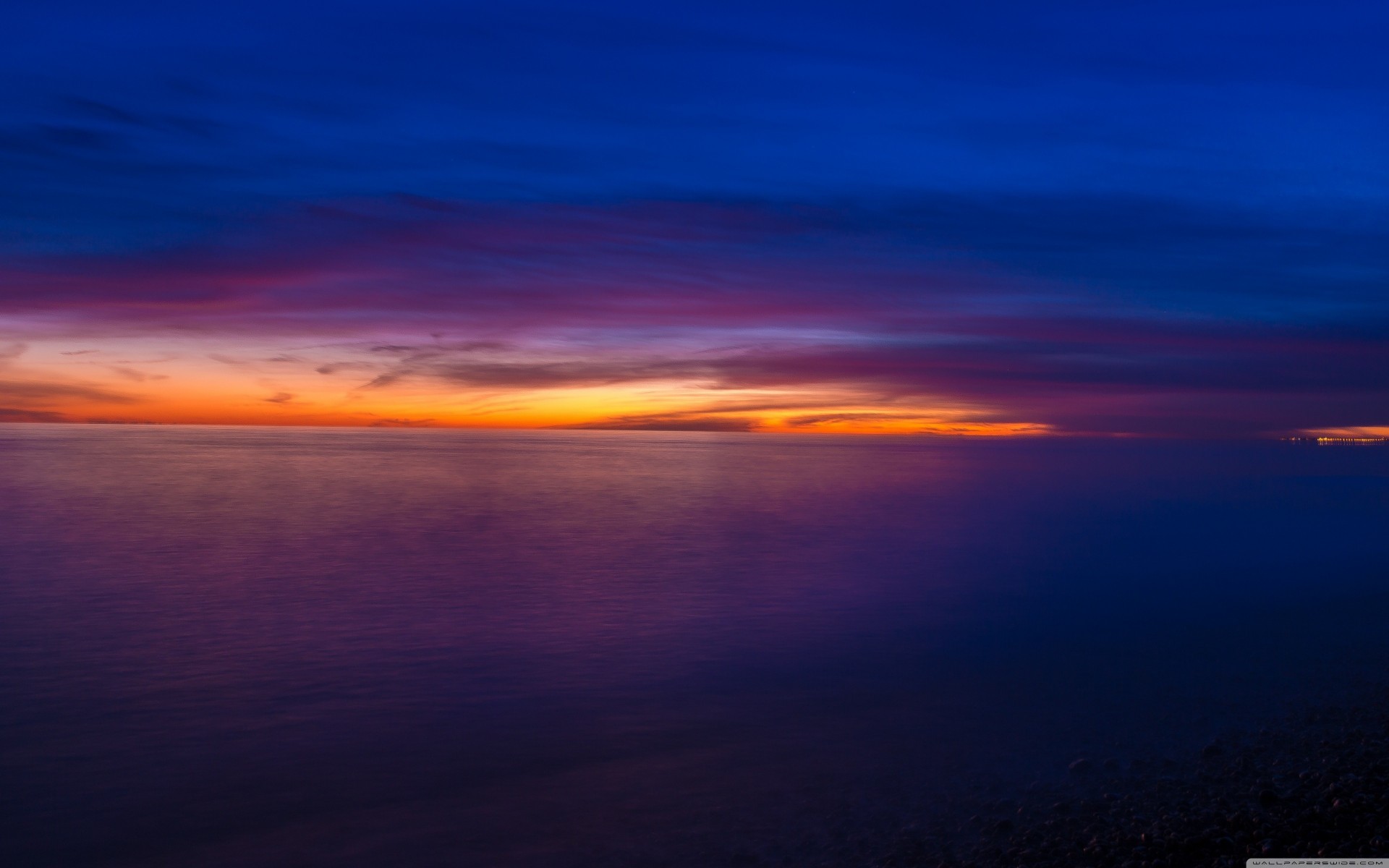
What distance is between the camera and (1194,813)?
8.66 meters

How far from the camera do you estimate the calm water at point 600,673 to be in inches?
366

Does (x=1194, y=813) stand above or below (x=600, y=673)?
below

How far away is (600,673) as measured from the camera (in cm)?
1520

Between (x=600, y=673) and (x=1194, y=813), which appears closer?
(x=1194, y=813)

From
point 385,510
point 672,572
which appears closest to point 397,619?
point 672,572

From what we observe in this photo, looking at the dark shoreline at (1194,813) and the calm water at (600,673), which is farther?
the calm water at (600,673)

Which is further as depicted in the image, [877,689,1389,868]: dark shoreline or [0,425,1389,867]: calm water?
[0,425,1389,867]: calm water

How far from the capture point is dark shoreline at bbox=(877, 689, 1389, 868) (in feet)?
25.2

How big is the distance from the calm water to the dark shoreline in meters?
0.49

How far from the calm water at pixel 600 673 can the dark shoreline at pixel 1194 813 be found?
0.49 meters

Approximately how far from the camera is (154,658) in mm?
15891

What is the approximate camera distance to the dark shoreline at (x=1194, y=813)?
25.2ft

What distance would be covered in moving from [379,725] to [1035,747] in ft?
26.7

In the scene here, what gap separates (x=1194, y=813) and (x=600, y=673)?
29.3ft
